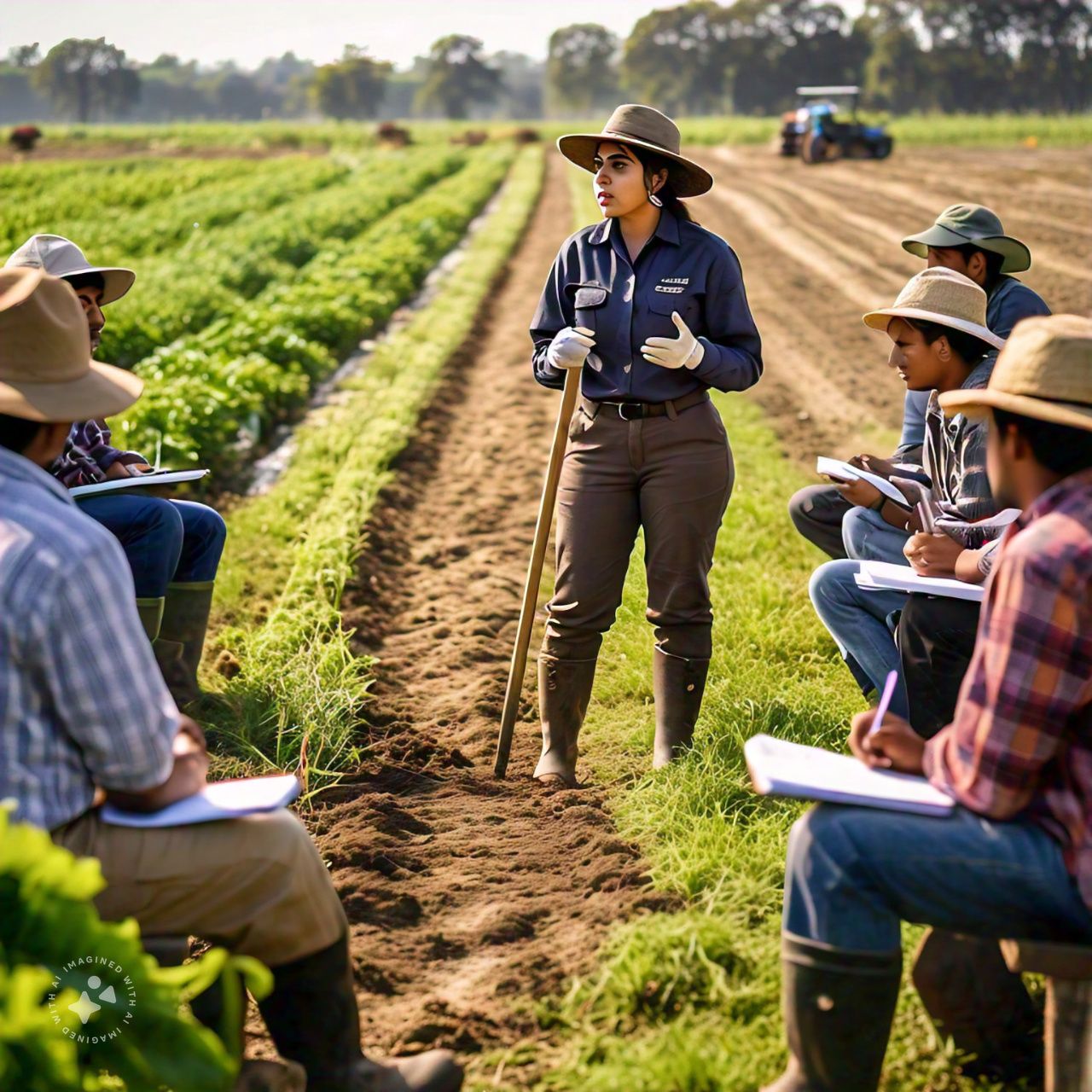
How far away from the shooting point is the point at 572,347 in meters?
3.98

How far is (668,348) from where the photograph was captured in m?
3.86

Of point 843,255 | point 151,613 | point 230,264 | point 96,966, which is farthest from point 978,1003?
point 843,255

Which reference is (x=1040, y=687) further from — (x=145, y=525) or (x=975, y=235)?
(x=145, y=525)

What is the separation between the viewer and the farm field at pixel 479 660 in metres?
2.94

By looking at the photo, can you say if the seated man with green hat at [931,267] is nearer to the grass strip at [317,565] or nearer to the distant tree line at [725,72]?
the grass strip at [317,565]

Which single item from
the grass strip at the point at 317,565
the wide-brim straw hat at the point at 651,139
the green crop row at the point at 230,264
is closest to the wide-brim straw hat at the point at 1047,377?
the wide-brim straw hat at the point at 651,139

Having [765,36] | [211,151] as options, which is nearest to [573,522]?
[211,151]

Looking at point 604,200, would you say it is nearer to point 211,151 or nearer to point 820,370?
point 820,370

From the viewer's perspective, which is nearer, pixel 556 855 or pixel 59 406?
pixel 59 406

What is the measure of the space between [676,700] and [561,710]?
0.38 m

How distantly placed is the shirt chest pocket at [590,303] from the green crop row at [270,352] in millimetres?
3810

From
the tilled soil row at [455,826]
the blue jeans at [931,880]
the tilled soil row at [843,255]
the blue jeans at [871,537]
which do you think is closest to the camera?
the blue jeans at [931,880]

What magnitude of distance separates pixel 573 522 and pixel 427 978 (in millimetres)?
1570

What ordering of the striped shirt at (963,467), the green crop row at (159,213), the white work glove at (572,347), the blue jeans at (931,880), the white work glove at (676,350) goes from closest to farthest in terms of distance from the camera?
the blue jeans at (931,880), the striped shirt at (963,467), the white work glove at (676,350), the white work glove at (572,347), the green crop row at (159,213)
